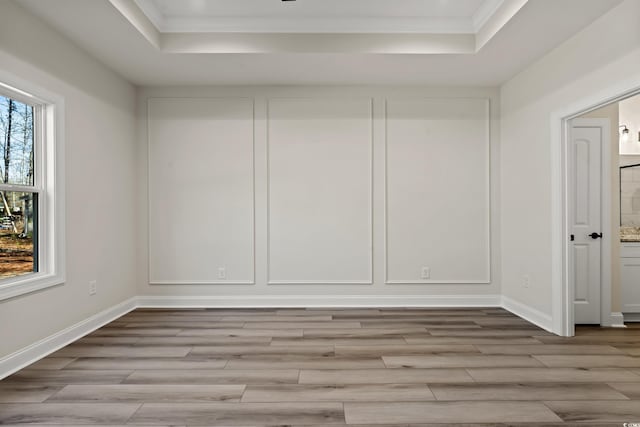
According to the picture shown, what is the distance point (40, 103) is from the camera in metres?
3.14

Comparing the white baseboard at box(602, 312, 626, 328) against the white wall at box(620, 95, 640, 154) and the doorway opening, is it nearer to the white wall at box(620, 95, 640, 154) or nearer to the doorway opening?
the doorway opening

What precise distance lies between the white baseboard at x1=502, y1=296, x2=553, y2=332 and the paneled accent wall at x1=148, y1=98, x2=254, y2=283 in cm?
299

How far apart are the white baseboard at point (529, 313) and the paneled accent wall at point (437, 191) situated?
15.1 inches

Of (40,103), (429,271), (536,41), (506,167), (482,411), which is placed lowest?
(482,411)

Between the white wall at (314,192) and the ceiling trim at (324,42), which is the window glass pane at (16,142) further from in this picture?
the white wall at (314,192)

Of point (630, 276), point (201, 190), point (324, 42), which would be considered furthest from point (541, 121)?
point (201, 190)

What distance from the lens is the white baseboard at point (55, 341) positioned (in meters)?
2.73

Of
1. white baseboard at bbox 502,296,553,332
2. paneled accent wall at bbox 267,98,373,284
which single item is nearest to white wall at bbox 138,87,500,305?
paneled accent wall at bbox 267,98,373,284

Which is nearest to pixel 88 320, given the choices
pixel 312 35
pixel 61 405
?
pixel 61 405

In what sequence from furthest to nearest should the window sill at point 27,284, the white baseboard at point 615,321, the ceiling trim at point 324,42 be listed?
the white baseboard at point 615,321
the ceiling trim at point 324,42
the window sill at point 27,284

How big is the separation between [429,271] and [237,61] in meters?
3.14

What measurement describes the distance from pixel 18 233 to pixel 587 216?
198 inches

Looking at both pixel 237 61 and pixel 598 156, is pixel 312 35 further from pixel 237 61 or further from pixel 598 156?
pixel 598 156

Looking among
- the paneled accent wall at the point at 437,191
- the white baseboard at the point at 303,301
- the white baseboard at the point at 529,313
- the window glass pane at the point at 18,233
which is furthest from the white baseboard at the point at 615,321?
the window glass pane at the point at 18,233
